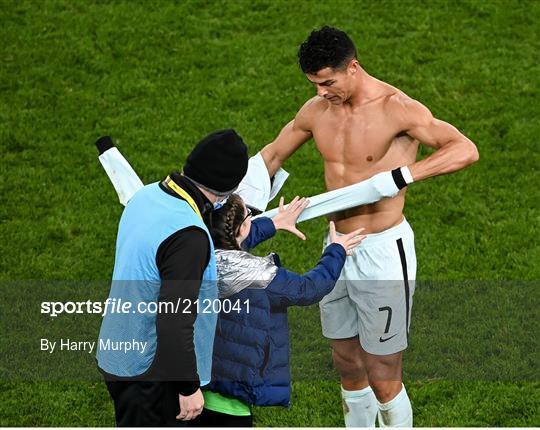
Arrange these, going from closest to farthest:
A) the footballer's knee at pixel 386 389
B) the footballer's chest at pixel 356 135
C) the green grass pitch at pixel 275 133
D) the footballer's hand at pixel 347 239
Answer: the footballer's hand at pixel 347 239 < the footballer's chest at pixel 356 135 < the footballer's knee at pixel 386 389 < the green grass pitch at pixel 275 133

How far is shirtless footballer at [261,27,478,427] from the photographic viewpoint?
7.30 meters

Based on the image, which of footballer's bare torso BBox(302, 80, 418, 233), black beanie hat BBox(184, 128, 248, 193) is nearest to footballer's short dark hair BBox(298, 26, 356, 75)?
footballer's bare torso BBox(302, 80, 418, 233)

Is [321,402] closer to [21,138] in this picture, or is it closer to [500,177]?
[500,177]

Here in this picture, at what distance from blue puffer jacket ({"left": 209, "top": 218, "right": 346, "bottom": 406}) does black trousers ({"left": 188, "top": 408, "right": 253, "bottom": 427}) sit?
0.14 metres

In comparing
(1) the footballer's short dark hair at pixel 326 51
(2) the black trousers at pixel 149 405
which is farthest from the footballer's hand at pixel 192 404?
(1) the footballer's short dark hair at pixel 326 51

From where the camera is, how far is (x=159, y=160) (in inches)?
474

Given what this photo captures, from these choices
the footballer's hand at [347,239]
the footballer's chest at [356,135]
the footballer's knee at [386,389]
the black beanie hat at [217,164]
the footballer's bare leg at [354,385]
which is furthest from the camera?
the footballer's bare leg at [354,385]

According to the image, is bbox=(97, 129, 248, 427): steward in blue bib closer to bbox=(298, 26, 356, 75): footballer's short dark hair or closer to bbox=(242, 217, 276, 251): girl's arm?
bbox=(242, 217, 276, 251): girl's arm

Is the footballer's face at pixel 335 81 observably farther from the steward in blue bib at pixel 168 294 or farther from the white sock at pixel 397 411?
the white sock at pixel 397 411

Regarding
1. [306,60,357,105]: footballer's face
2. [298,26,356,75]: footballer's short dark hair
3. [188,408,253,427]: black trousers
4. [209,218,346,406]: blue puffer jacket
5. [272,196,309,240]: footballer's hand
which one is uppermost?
[298,26,356,75]: footballer's short dark hair

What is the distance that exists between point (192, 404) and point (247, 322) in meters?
0.57

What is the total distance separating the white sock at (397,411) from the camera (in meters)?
7.68

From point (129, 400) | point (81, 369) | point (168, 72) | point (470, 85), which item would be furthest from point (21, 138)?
point (129, 400)

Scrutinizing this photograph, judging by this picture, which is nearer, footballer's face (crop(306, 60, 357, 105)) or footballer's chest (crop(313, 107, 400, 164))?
footballer's face (crop(306, 60, 357, 105))
